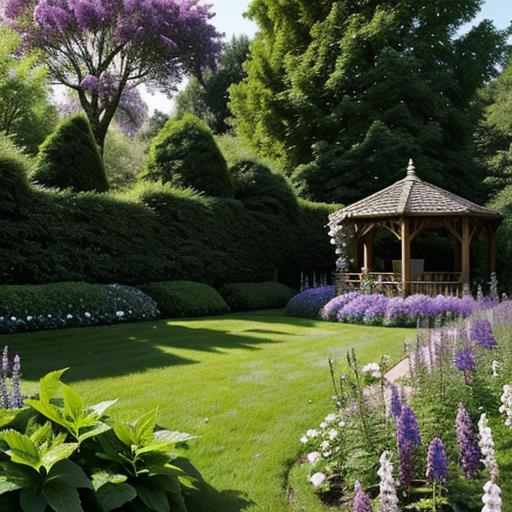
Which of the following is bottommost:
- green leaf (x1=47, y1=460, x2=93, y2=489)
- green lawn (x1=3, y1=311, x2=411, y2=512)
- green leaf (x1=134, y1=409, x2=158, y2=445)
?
green lawn (x1=3, y1=311, x2=411, y2=512)

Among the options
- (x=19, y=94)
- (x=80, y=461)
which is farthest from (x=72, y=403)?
(x=19, y=94)

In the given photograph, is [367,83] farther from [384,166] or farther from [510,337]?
[510,337]

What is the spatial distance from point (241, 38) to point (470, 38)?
17185 mm

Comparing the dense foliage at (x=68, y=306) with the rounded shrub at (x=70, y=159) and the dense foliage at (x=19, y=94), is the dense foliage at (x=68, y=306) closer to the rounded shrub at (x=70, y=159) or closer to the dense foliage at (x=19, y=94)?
the rounded shrub at (x=70, y=159)

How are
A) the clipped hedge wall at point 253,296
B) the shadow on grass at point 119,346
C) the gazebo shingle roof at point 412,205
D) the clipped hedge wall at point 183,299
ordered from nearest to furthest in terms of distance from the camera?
the shadow on grass at point 119,346, the clipped hedge wall at point 183,299, the gazebo shingle roof at point 412,205, the clipped hedge wall at point 253,296

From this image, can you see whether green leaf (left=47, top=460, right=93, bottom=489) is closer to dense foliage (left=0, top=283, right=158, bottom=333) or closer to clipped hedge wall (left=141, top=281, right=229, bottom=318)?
dense foliage (left=0, top=283, right=158, bottom=333)

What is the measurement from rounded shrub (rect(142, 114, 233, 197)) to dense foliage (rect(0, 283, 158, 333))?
16.6 ft

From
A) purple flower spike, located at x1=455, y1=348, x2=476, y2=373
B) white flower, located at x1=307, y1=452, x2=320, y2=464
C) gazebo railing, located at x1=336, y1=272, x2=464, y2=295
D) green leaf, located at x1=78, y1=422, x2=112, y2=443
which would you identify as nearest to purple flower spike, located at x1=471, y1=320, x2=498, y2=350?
purple flower spike, located at x1=455, y1=348, x2=476, y2=373

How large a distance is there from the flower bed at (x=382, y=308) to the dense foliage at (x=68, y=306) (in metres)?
3.82

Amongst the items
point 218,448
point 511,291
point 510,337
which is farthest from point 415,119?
point 218,448

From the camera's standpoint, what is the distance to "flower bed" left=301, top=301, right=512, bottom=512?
2.81 m

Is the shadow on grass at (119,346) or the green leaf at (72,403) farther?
the shadow on grass at (119,346)

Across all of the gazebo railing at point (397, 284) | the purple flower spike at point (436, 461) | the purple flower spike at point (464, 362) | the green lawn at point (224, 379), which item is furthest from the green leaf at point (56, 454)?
the gazebo railing at point (397, 284)

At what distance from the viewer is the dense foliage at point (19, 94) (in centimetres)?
1892
